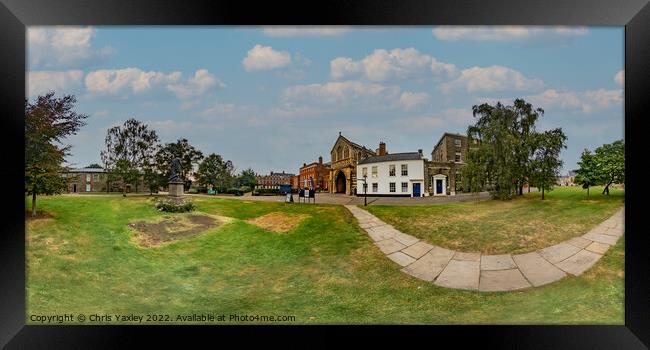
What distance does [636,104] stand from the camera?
108 inches

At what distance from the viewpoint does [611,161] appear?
2887 mm

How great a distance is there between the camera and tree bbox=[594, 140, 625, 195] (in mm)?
2859

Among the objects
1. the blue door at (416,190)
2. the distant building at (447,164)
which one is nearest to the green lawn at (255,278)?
the blue door at (416,190)

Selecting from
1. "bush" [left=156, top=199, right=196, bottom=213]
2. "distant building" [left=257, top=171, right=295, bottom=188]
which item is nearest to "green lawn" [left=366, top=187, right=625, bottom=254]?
"distant building" [left=257, top=171, right=295, bottom=188]

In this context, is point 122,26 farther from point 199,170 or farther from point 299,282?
point 299,282

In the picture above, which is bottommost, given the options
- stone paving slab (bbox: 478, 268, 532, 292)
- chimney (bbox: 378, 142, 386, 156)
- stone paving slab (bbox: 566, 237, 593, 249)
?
stone paving slab (bbox: 478, 268, 532, 292)

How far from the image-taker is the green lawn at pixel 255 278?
109 inches

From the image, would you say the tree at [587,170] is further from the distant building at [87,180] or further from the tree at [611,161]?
the distant building at [87,180]

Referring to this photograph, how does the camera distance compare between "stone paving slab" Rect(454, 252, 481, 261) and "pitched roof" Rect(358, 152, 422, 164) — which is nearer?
"stone paving slab" Rect(454, 252, 481, 261)

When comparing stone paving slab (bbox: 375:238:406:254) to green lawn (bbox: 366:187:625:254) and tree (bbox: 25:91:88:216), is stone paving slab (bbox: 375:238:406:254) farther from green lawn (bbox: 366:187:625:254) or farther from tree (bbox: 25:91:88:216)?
tree (bbox: 25:91:88:216)

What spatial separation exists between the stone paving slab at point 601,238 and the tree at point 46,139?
5920 millimetres

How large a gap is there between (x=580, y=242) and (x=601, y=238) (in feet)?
0.81

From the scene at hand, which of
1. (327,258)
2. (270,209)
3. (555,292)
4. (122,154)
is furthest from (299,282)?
(555,292)

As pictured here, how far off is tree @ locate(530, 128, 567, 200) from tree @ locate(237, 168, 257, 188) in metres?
3.46
